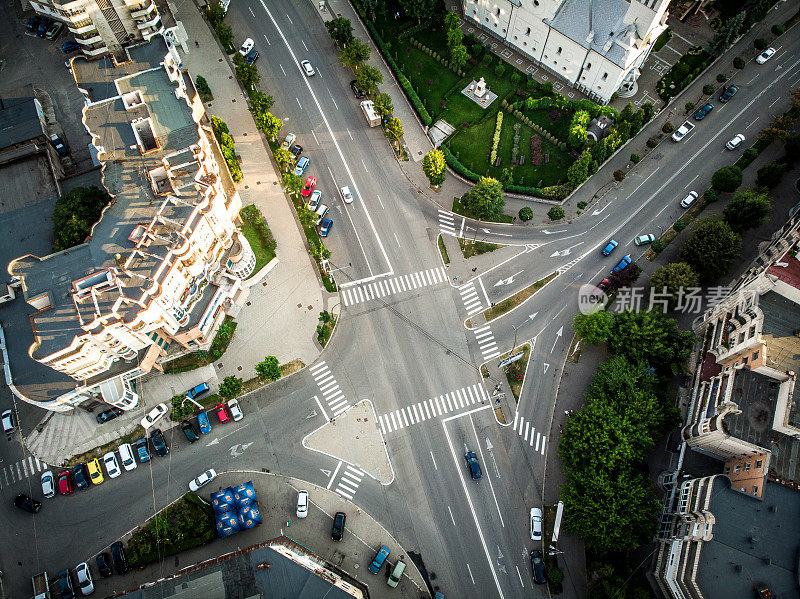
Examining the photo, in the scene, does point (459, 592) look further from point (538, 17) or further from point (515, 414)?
point (538, 17)

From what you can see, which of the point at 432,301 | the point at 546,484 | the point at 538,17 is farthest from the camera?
the point at 538,17

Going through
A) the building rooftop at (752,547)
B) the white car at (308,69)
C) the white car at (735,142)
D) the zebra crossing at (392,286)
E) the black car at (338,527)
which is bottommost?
the building rooftop at (752,547)

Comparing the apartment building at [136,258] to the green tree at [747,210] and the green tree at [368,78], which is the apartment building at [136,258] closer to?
the green tree at [368,78]

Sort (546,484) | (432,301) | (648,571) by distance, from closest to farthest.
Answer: (648,571), (546,484), (432,301)

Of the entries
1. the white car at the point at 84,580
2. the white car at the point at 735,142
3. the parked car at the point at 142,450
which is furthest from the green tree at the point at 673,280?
the white car at the point at 84,580

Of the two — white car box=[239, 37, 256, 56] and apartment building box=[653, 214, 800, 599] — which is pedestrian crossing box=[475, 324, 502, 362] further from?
white car box=[239, 37, 256, 56]

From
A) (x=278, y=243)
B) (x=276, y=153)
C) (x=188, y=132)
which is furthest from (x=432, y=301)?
(x=188, y=132)
